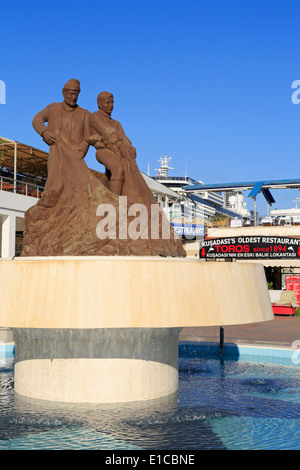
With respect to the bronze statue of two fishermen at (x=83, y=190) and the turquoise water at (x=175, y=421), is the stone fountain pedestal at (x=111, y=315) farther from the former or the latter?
the bronze statue of two fishermen at (x=83, y=190)

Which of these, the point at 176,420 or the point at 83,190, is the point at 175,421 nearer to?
the point at 176,420

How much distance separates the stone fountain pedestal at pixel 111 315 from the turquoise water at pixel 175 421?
353 mm

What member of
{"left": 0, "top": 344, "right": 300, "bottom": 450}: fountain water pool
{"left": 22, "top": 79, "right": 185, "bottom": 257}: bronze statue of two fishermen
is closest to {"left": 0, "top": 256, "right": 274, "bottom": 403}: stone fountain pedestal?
{"left": 0, "top": 344, "right": 300, "bottom": 450}: fountain water pool

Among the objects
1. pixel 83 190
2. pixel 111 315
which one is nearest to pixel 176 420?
pixel 111 315

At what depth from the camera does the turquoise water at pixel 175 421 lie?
6.54 m

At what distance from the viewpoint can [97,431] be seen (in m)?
6.87

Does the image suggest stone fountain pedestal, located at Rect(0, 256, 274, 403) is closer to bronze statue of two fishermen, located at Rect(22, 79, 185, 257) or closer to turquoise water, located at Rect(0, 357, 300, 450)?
turquoise water, located at Rect(0, 357, 300, 450)

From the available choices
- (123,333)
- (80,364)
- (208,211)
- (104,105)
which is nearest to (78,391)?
(80,364)

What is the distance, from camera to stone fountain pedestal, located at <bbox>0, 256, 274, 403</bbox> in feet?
24.5

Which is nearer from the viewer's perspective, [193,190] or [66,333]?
[66,333]

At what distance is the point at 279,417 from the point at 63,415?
10.1ft

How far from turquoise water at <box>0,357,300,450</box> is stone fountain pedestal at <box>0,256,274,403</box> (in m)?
0.35

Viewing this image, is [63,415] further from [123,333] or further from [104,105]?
[104,105]

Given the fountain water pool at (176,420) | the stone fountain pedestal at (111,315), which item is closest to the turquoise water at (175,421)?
the fountain water pool at (176,420)
